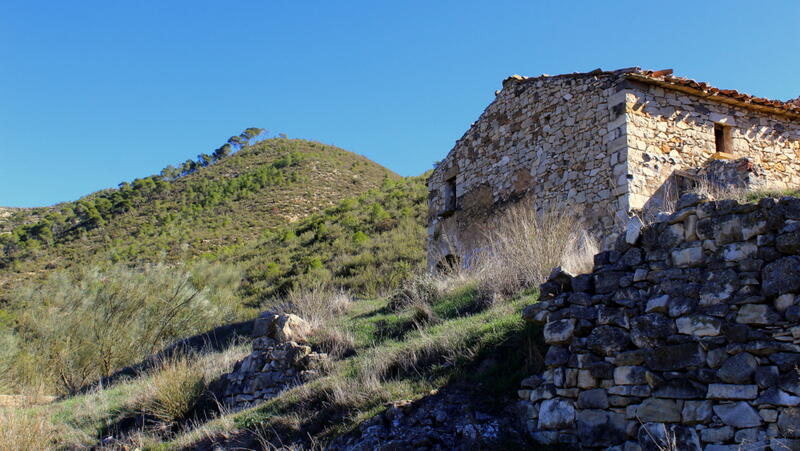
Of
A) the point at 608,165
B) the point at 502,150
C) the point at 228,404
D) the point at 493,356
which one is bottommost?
the point at 228,404

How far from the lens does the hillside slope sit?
1357 inches

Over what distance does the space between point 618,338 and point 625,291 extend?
407 millimetres

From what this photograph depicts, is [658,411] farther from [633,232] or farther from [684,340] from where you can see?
[633,232]

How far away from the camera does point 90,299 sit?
55.3 feet

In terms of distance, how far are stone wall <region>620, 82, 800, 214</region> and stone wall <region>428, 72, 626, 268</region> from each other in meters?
0.34

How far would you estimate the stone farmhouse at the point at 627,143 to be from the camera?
10.4 m

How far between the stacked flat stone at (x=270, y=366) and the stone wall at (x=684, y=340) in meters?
4.19

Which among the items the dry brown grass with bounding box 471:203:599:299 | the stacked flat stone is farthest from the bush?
the dry brown grass with bounding box 471:203:599:299

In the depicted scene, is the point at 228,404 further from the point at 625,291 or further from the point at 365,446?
the point at 625,291

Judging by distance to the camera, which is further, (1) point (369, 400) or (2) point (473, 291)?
(2) point (473, 291)

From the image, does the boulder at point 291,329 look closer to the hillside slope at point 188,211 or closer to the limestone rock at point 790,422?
the limestone rock at point 790,422

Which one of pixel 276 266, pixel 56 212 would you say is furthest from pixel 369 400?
pixel 56 212

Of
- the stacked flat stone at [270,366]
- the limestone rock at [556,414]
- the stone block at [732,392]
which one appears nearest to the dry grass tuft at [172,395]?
the stacked flat stone at [270,366]

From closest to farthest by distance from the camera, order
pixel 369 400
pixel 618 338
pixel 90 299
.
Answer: pixel 618 338 < pixel 369 400 < pixel 90 299
